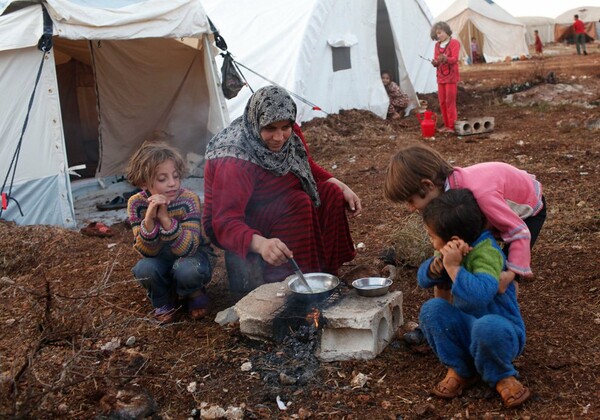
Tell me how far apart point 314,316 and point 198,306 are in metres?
0.96

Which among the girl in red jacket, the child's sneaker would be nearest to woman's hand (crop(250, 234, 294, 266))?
the child's sneaker

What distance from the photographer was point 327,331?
2990mm

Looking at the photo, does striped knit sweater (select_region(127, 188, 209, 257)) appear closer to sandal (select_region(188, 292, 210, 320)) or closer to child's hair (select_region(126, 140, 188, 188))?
child's hair (select_region(126, 140, 188, 188))

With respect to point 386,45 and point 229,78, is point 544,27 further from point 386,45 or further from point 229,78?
point 229,78

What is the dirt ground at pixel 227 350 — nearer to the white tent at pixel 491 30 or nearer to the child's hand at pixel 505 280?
the child's hand at pixel 505 280

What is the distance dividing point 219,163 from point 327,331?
3.72 ft

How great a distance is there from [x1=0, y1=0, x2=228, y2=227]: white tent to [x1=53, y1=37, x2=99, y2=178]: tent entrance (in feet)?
0.05

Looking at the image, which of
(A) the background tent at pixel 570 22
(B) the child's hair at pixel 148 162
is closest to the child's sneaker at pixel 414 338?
(B) the child's hair at pixel 148 162

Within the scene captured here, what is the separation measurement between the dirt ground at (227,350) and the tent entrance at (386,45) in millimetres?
8432

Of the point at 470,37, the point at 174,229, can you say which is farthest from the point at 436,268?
the point at 470,37

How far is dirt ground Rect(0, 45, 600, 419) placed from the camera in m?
2.47

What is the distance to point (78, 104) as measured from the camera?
30.4ft

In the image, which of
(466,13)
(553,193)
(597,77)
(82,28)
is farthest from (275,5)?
(466,13)

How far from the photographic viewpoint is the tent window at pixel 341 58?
11.6 metres
